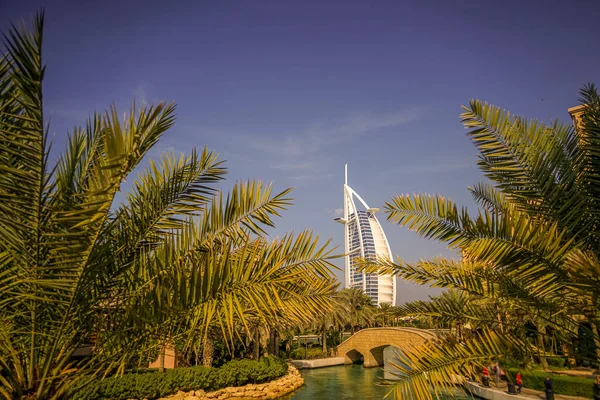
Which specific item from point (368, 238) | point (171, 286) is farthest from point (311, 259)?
point (368, 238)

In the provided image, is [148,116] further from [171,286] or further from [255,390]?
[255,390]

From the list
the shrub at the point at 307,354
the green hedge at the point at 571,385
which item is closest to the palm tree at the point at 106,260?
the green hedge at the point at 571,385

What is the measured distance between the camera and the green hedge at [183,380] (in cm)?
1714

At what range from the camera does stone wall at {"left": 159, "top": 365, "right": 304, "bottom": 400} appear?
19.5 m

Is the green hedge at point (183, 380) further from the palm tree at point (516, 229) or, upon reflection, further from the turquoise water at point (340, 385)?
the palm tree at point (516, 229)

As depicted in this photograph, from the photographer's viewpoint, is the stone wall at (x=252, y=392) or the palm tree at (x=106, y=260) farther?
the stone wall at (x=252, y=392)

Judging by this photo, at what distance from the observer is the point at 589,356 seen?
4.98 metres

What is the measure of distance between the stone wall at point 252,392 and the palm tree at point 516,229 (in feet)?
51.9

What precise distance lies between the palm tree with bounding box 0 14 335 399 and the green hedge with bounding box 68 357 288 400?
37.5ft

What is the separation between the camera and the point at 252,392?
73.5 ft

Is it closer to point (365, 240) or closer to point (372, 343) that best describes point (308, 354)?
point (372, 343)

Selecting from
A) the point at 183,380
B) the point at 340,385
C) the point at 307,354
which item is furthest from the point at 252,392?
the point at 307,354

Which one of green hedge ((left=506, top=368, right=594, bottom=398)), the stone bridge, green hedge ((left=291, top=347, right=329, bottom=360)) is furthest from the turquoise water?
green hedge ((left=506, top=368, right=594, bottom=398))

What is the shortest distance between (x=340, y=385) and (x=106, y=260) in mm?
27559
